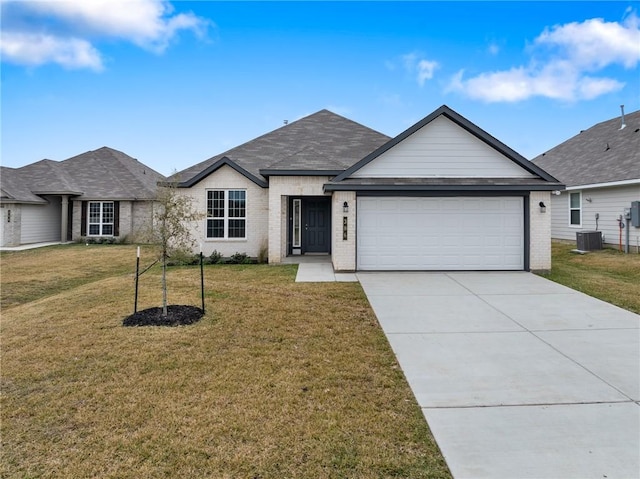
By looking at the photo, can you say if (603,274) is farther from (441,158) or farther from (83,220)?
(83,220)

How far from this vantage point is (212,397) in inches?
161

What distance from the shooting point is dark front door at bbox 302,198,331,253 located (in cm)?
1608

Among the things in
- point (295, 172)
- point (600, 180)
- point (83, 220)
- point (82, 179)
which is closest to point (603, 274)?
point (600, 180)

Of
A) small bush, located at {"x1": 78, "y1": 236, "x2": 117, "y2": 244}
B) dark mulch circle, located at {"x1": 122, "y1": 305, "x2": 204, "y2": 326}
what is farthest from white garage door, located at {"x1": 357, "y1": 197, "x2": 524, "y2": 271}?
small bush, located at {"x1": 78, "y1": 236, "x2": 117, "y2": 244}

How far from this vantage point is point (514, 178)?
11844mm

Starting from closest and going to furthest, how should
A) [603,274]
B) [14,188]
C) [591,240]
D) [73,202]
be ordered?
[603,274], [591,240], [14,188], [73,202]

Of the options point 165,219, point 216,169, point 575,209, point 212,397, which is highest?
point 216,169

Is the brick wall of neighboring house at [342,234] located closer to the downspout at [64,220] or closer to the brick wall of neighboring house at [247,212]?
the brick wall of neighboring house at [247,212]

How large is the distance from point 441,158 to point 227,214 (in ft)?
28.0

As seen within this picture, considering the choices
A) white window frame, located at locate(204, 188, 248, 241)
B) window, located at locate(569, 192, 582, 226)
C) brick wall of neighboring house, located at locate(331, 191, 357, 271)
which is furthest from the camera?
window, located at locate(569, 192, 582, 226)

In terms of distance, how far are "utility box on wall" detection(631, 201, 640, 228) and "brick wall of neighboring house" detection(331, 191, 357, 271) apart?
1200 centimetres

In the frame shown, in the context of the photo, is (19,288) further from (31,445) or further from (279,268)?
(31,445)

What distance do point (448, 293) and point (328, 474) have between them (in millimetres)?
6959

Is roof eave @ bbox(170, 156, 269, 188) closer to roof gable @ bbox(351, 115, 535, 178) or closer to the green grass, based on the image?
roof gable @ bbox(351, 115, 535, 178)
